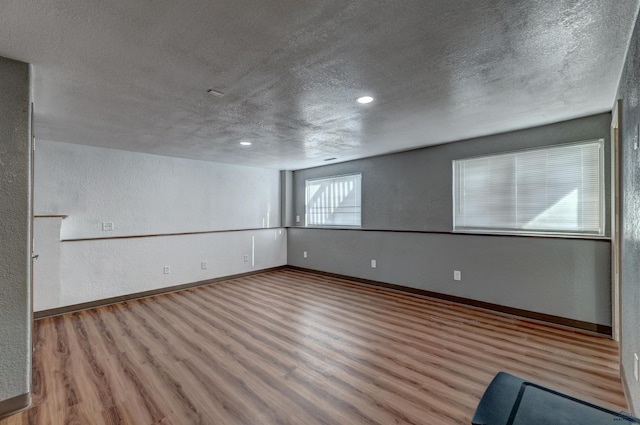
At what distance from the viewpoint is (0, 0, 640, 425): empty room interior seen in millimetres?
1718

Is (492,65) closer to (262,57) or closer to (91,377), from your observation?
(262,57)

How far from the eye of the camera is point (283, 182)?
688 cm

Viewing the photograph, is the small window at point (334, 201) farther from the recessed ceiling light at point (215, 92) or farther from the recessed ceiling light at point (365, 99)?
the recessed ceiling light at point (215, 92)

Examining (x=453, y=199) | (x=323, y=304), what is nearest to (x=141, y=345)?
(x=323, y=304)

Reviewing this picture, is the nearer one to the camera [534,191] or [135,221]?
[534,191]

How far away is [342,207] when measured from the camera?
19.6 ft

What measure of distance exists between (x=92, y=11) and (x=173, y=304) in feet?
12.2

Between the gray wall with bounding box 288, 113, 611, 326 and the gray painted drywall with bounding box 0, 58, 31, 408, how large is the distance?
4.32m

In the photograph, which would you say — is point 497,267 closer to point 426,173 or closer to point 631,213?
point 426,173

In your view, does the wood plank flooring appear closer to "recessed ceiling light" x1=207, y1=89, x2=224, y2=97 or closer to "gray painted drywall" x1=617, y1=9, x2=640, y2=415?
"gray painted drywall" x1=617, y1=9, x2=640, y2=415

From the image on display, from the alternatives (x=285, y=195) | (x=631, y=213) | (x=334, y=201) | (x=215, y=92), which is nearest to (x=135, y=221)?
(x=285, y=195)

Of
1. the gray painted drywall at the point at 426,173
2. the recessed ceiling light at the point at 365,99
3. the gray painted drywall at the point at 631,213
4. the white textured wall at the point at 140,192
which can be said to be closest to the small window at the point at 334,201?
the gray painted drywall at the point at 426,173

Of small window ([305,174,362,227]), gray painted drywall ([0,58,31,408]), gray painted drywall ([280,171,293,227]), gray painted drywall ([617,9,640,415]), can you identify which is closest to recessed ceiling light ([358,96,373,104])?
gray painted drywall ([617,9,640,415])

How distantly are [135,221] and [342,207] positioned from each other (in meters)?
3.59
